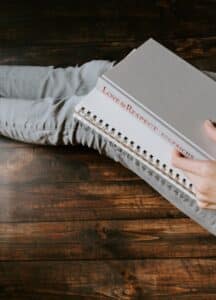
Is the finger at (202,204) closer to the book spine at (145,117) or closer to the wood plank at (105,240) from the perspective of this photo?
the book spine at (145,117)

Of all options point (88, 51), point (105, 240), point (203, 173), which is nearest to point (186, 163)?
point (203, 173)

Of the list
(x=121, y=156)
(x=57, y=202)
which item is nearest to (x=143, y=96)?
(x=121, y=156)

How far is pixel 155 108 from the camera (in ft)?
2.52

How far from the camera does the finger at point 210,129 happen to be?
745mm

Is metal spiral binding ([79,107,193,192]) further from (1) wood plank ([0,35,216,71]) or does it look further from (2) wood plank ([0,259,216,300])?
(1) wood plank ([0,35,216,71])

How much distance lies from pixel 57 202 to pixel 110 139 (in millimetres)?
289

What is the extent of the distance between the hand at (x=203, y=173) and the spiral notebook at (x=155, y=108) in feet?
0.04

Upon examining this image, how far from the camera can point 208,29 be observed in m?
1.26

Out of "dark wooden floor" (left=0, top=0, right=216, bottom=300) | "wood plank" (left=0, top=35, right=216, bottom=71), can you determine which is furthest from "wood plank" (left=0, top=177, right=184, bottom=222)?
"wood plank" (left=0, top=35, right=216, bottom=71)

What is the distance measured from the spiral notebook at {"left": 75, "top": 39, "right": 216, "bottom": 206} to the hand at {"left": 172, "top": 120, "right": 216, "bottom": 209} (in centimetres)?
1

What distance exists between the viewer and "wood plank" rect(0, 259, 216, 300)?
3.27 ft

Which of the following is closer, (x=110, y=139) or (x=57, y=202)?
(x=110, y=139)

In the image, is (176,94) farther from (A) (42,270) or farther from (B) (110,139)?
(A) (42,270)

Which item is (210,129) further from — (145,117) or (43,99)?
(43,99)
